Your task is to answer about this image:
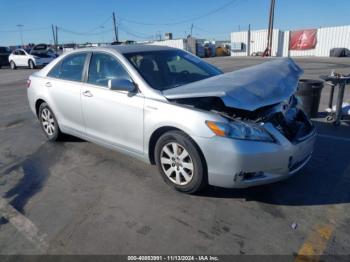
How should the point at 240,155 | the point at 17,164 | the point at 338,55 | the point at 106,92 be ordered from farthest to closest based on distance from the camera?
the point at 338,55 < the point at 17,164 < the point at 106,92 < the point at 240,155

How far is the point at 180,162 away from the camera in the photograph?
130 inches

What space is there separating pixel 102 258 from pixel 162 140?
137 cm

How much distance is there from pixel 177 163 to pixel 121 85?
1119mm

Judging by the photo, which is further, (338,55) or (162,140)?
(338,55)

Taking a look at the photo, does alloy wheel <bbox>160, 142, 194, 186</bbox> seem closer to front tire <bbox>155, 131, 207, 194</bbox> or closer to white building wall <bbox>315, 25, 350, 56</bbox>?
front tire <bbox>155, 131, 207, 194</bbox>

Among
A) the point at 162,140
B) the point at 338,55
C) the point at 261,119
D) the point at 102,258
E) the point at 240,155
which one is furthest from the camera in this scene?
the point at 338,55

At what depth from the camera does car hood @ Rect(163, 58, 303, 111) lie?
2.89m

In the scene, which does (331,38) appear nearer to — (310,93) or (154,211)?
(310,93)

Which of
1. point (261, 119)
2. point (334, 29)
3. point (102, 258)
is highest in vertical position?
point (334, 29)

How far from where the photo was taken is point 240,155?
9.43ft

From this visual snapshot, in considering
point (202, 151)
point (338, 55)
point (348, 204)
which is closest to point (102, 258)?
point (202, 151)

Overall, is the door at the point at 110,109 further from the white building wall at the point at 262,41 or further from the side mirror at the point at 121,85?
the white building wall at the point at 262,41

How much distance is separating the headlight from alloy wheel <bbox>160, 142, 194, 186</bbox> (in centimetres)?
45

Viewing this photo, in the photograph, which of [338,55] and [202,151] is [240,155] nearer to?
[202,151]
